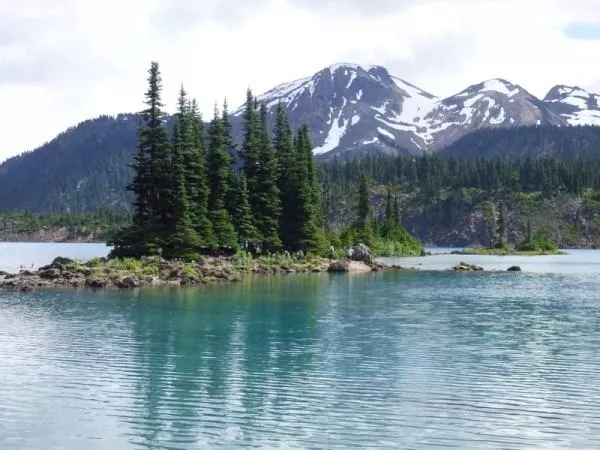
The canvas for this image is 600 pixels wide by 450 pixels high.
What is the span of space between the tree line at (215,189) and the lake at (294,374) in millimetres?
27522

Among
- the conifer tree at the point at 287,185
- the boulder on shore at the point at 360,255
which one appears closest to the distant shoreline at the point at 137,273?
the conifer tree at the point at 287,185

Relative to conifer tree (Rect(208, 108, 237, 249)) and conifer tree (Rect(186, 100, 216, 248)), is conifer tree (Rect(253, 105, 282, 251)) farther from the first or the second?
conifer tree (Rect(186, 100, 216, 248))

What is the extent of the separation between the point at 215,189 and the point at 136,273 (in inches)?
1083

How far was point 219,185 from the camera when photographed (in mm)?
99562

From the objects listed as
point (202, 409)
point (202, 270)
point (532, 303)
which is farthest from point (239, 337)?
point (202, 270)

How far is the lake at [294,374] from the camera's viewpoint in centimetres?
2258

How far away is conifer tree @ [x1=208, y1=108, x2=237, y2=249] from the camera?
9519 centimetres

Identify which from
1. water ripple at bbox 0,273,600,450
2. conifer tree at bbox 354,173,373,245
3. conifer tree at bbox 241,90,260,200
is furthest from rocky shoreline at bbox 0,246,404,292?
conifer tree at bbox 354,173,373,245

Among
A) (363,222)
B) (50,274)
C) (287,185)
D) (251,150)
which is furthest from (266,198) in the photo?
(363,222)

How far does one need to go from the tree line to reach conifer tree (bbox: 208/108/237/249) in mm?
129

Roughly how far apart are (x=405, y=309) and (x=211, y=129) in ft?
181

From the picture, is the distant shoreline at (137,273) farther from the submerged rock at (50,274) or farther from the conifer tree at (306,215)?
the conifer tree at (306,215)

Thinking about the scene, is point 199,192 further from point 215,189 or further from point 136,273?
point 136,273

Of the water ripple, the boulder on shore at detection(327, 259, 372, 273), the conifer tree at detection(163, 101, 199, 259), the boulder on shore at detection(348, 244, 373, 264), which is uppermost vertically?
the conifer tree at detection(163, 101, 199, 259)
